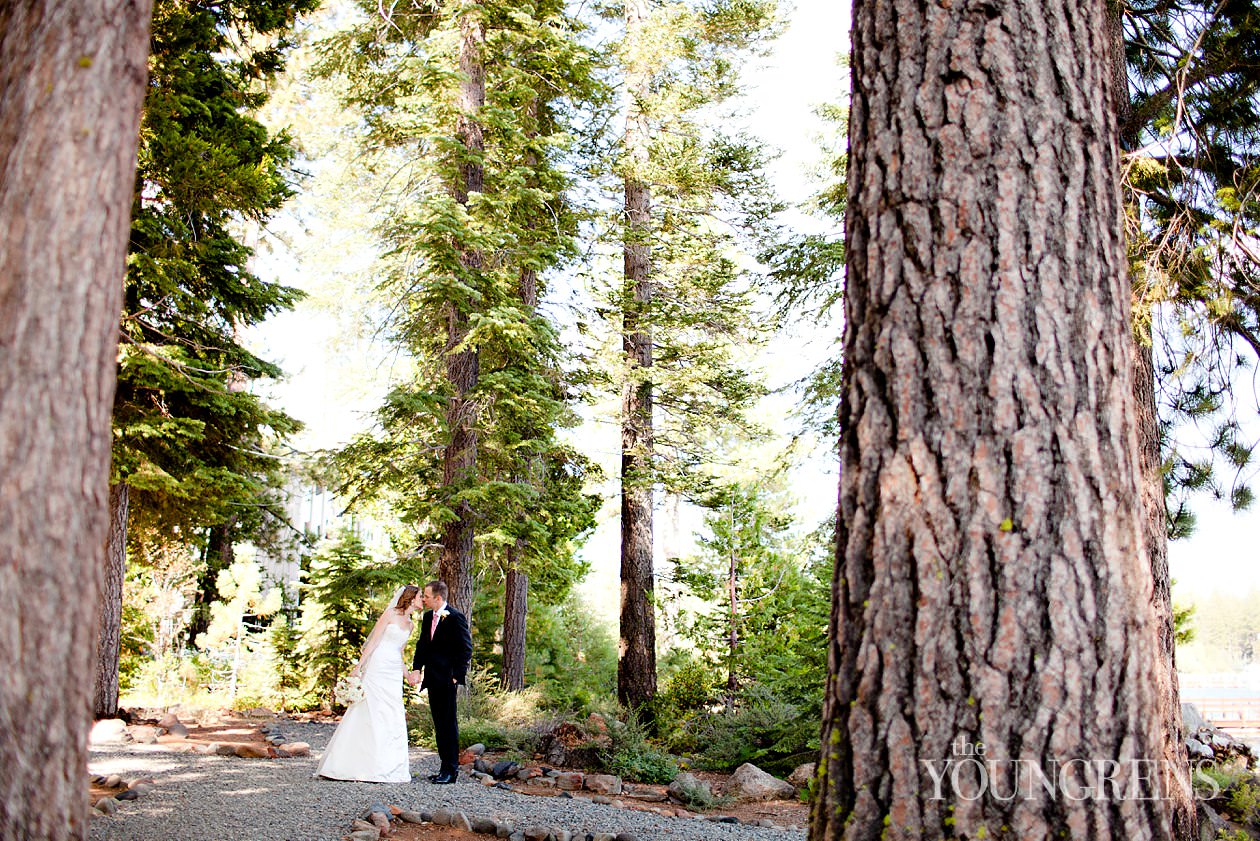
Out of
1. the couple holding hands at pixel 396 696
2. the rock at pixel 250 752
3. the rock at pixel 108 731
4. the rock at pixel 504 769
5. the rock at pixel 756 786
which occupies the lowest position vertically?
the rock at pixel 756 786

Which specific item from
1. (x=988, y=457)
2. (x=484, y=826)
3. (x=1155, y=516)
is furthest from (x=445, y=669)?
(x=988, y=457)

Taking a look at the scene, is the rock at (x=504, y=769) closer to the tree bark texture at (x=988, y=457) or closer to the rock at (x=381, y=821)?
the rock at (x=381, y=821)

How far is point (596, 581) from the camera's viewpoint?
26.6 m

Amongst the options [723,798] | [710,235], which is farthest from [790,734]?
[710,235]

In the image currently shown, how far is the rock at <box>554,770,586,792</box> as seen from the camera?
28.3ft

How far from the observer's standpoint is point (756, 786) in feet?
30.6

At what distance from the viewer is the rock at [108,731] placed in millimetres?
8758

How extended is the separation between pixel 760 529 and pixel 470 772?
682 centimetres

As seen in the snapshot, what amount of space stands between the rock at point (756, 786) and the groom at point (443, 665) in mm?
3023

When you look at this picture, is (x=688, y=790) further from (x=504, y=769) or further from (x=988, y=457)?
(x=988, y=457)

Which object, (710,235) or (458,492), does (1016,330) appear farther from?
(710,235)

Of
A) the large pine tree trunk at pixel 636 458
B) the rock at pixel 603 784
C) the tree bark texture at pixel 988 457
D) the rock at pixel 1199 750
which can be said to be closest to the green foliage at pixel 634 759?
the rock at pixel 603 784

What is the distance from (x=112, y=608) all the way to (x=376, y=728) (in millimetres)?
3676

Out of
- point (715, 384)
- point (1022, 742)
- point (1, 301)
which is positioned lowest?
point (1022, 742)
